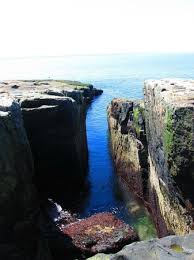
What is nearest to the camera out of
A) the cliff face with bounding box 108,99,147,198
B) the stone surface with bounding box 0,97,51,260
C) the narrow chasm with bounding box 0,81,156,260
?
the stone surface with bounding box 0,97,51,260

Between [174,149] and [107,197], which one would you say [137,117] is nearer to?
[107,197]

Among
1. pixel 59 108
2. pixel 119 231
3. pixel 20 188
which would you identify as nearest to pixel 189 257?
pixel 20 188

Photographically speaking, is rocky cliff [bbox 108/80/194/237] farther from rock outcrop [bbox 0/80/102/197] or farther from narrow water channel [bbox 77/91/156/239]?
rock outcrop [bbox 0/80/102/197]

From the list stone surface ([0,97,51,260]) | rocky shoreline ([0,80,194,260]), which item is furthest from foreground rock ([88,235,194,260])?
stone surface ([0,97,51,260])

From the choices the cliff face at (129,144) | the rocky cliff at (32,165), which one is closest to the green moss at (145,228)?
the cliff face at (129,144)

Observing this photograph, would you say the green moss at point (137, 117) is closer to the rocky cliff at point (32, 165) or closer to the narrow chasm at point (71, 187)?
the narrow chasm at point (71, 187)

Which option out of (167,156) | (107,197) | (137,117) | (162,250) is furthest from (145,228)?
(162,250)
